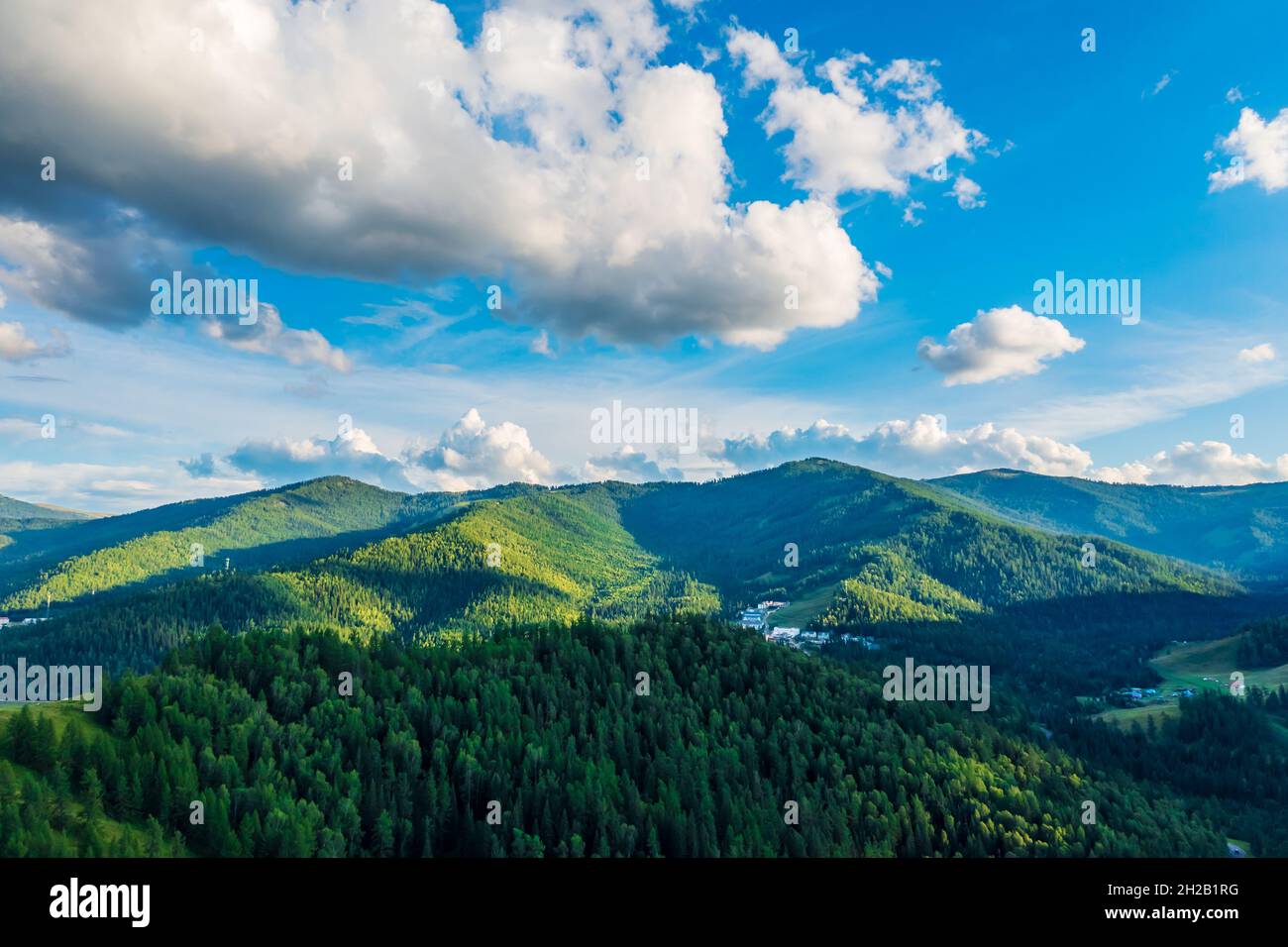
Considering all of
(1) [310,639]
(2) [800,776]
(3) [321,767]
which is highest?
(1) [310,639]

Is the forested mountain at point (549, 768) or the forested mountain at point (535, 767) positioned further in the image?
the forested mountain at point (549, 768)

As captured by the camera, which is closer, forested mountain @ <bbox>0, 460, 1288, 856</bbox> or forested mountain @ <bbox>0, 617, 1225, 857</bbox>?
forested mountain @ <bbox>0, 617, 1225, 857</bbox>

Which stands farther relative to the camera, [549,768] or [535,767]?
[549,768]

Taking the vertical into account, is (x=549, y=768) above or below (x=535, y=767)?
below

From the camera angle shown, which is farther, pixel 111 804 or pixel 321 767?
pixel 321 767
